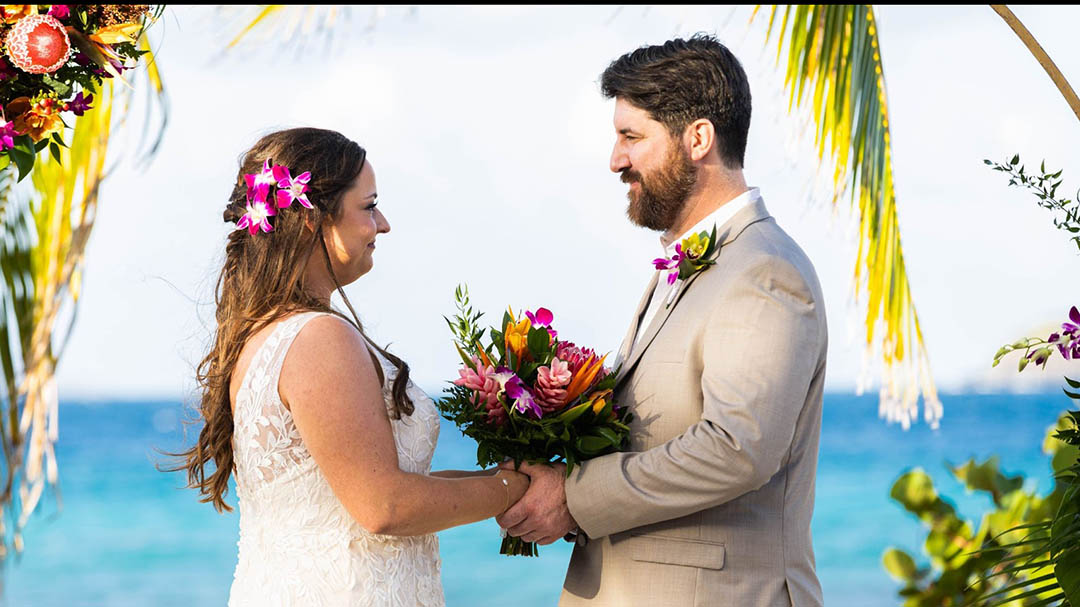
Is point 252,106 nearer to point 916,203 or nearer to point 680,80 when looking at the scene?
point 916,203

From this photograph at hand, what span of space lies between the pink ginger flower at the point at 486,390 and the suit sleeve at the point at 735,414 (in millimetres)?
292

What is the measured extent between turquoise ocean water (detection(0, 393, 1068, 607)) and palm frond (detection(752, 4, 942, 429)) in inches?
279

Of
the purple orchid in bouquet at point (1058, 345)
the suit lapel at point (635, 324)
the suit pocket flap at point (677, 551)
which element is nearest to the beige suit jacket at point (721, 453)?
the suit pocket flap at point (677, 551)

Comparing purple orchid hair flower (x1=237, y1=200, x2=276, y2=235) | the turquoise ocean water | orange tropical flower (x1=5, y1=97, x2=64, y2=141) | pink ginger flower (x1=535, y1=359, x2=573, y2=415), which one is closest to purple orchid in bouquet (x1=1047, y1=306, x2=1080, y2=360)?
pink ginger flower (x1=535, y1=359, x2=573, y2=415)

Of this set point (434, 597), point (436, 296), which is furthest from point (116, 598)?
point (434, 597)

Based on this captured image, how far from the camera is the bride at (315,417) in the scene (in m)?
2.77

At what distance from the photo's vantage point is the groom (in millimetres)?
2816

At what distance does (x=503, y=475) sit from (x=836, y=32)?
2230mm

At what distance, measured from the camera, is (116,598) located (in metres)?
17.0

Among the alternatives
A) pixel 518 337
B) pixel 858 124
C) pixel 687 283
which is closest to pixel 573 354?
pixel 518 337

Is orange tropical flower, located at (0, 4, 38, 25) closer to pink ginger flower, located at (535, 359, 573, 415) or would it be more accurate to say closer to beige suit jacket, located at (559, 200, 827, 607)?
pink ginger flower, located at (535, 359, 573, 415)

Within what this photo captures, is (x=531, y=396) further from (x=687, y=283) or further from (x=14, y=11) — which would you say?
(x=14, y=11)

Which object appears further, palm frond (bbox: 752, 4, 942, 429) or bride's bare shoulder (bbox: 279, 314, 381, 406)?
palm frond (bbox: 752, 4, 942, 429)

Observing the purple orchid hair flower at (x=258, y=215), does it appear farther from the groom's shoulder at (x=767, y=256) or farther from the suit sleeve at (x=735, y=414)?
the groom's shoulder at (x=767, y=256)
